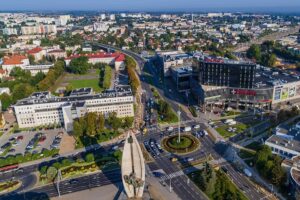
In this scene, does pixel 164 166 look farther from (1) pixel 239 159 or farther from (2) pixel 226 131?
(2) pixel 226 131

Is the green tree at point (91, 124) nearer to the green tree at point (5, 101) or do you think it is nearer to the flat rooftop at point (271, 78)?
the green tree at point (5, 101)

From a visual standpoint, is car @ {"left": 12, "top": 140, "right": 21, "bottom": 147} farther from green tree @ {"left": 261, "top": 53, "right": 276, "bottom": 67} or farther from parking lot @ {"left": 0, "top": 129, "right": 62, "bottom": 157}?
green tree @ {"left": 261, "top": 53, "right": 276, "bottom": 67}

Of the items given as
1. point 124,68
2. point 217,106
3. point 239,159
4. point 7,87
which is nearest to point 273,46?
point 124,68

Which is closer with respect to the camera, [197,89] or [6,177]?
[6,177]

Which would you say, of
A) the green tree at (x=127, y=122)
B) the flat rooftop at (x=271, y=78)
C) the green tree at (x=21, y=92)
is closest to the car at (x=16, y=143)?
the green tree at (x=127, y=122)

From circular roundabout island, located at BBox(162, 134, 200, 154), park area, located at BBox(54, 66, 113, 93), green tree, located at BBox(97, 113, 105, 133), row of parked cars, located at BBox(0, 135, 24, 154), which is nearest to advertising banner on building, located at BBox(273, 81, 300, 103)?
circular roundabout island, located at BBox(162, 134, 200, 154)
